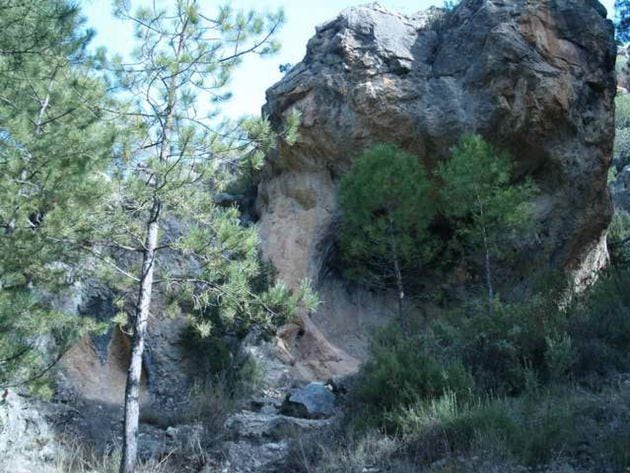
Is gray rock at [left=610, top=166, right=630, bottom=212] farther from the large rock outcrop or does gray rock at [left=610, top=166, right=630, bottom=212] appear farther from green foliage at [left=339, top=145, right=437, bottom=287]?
green foliage at [left=339, top=145, right=437, bottom=287]

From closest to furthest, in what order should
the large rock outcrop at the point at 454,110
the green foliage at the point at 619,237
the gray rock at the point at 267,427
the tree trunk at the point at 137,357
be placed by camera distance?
the tree trunk at the point at 137,357 → the gray rock at the point at 267,427 → the large rock outcrop at the point at 454,110 → the green foliage at the point at 619,237

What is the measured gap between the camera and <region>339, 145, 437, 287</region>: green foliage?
1403 centimetres

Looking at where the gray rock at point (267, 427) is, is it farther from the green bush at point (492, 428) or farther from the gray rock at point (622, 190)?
the gray rock at point (622, 190)

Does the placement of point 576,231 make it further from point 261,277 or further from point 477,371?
point 477,371

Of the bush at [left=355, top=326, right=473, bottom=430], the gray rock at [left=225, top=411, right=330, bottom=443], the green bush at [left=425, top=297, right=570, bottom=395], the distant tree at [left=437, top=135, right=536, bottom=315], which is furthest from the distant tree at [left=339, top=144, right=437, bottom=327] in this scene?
the bush at [left=355, top=326, right=473, bottom=430]

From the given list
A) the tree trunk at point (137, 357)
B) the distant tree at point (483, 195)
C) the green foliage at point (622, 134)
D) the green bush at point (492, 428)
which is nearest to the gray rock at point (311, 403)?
the green bush at point (492, 428)

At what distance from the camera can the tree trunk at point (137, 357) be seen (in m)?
6.94

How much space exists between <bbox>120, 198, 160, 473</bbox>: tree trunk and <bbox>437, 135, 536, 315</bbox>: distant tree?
744 cm

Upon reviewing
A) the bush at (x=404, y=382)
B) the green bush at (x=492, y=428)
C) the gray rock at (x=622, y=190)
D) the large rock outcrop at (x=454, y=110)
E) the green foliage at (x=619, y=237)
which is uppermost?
the large rock outcrop at (x=454, y=110)

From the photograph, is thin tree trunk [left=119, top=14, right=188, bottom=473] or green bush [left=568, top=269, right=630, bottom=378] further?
green bush [left=568, top=269, right=630, bottom=378]

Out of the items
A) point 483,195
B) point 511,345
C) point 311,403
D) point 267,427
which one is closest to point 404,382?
point 511,345

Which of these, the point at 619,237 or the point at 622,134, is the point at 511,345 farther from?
the point at 622,134

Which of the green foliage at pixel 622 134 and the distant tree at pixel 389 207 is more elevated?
the green foliage at pixel 622 134

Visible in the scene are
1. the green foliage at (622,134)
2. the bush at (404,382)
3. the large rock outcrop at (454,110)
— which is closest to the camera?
the bush at (404,382)
